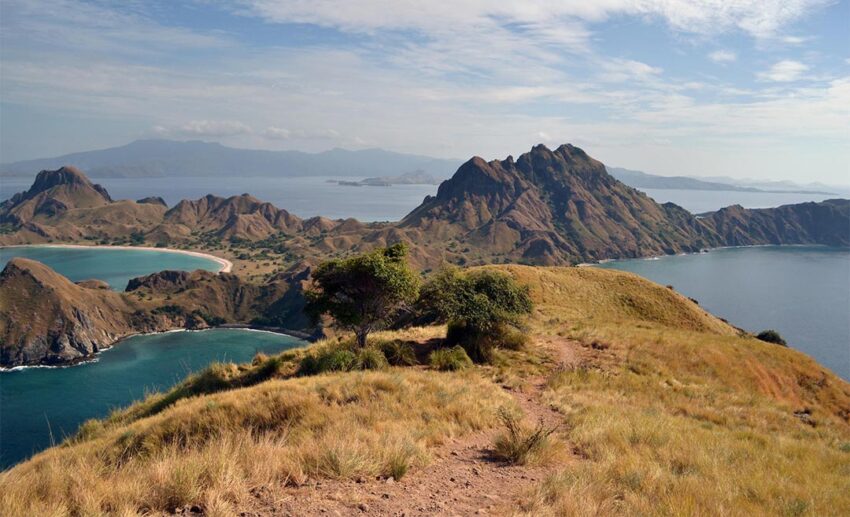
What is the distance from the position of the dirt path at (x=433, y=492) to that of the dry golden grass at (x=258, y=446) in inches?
12.5

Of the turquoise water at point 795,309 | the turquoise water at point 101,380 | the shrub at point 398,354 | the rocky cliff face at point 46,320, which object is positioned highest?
the shrub at point 398,354

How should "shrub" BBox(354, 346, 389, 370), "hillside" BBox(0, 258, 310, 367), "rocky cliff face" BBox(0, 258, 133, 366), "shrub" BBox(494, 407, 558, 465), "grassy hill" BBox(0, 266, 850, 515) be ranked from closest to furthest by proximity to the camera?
"grassy hill" BBox(0, 266, 850, 515) → "shrub" BBox(494, 407, 558, 465) → "shrub" BBox(354, 346, 389, 370) → "rocky cliff face" BBox(0, 258, 133, 366) → "hillside" BBox(0, 258, 310, 367)

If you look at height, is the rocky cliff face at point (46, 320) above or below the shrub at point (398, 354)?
below

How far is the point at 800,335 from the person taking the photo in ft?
416

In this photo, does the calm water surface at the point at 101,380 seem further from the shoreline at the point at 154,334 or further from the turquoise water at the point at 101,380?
the shoreline at the point at 154,334

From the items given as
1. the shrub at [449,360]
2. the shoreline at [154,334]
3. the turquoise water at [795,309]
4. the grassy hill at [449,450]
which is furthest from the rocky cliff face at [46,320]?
the turquoise water at [795,309]

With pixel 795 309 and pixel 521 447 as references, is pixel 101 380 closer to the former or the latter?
pixel 521 447

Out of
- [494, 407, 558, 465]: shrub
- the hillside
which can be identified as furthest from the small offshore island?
the hillside

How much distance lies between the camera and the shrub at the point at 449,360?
66.9ft

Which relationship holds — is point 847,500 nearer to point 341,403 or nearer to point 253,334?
point 341,403

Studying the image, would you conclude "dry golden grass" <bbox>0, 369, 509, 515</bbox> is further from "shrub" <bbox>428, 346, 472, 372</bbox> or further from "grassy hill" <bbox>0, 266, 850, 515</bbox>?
"shrub" <bbox>428, 346, 472, 372</bbox>

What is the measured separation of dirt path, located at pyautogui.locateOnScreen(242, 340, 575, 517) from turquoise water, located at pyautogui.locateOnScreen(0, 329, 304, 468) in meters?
64.4

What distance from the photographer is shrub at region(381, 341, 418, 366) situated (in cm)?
2136

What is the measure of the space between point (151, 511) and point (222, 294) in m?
170
